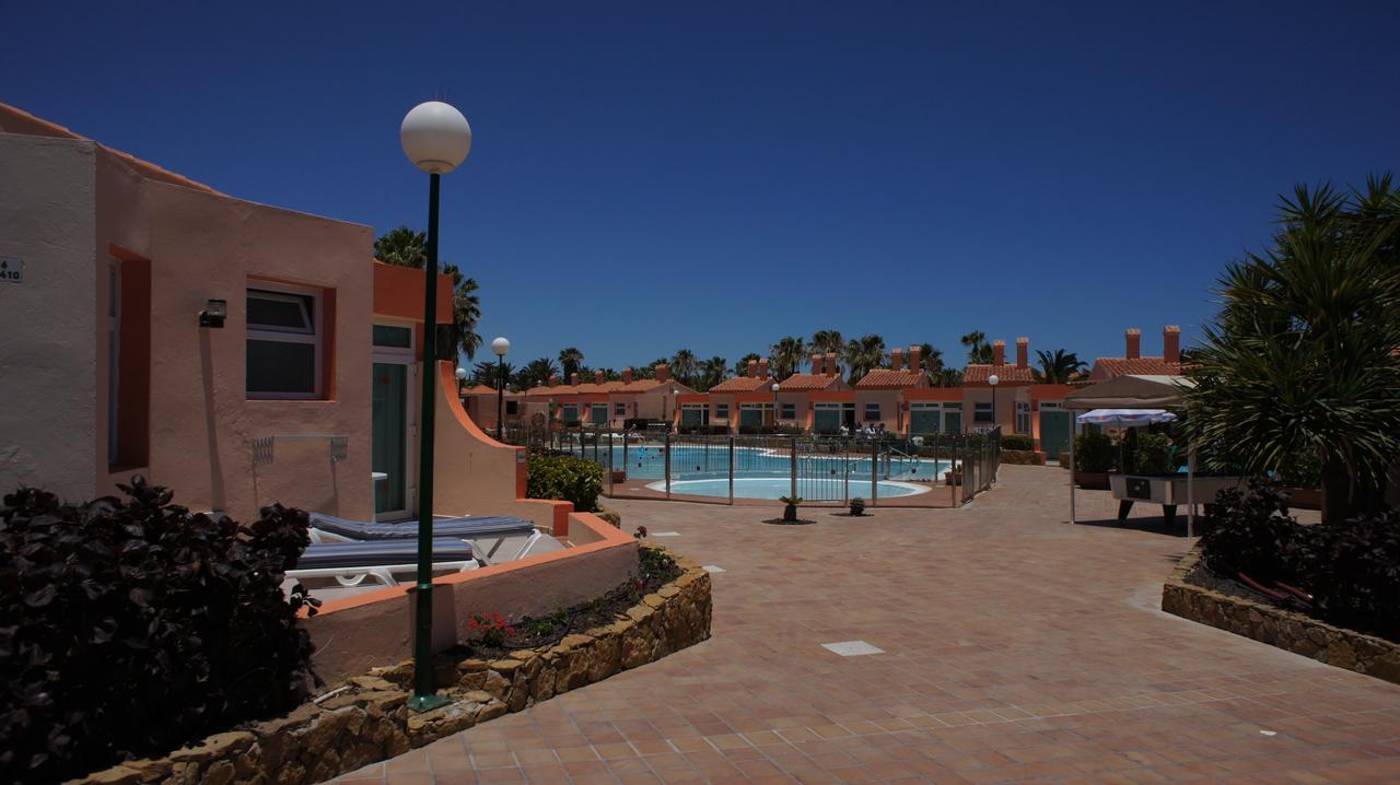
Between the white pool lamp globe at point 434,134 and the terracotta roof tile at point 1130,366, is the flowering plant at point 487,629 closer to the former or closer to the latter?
the white pool lamp globe at point 434,134

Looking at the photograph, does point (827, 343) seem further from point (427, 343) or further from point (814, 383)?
point (427, 343)

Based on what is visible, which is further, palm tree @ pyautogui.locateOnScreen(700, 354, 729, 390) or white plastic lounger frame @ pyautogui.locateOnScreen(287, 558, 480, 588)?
palm tree @ pyautogui.locateOnScreen(700, 354, 729, 390)

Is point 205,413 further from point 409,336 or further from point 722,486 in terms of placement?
point 722,486

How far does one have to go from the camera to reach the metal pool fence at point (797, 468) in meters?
20.7

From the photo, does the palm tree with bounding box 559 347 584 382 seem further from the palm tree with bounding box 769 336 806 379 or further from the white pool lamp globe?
the white pool lamp globe

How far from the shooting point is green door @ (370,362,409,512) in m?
9.61

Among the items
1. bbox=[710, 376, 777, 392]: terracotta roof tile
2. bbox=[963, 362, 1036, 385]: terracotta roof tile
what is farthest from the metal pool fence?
bbox=[710, 376, 777, 392]: terracotta roof tile

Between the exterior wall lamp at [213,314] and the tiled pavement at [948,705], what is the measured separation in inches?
147

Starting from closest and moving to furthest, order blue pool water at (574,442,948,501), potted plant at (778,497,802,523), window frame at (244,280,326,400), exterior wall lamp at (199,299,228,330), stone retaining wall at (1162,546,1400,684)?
exterior wall lamp at (199,299,228,330) → stone retaining wall at (1162,546,1400,684) → window frame at (244,280,326,400) → potted plant at (778,497,802,523) → blue pool water at (574,442,948,501)

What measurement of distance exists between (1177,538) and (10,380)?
620 inches

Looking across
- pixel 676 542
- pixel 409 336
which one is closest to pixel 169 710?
pixel 409 336

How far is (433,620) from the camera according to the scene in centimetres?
554

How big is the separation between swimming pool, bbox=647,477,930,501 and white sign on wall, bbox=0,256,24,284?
18.3 meters

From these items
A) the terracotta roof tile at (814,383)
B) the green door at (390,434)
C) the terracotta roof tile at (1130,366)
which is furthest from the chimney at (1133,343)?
the green door at (390,434)
